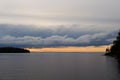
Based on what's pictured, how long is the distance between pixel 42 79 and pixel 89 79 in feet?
47.3

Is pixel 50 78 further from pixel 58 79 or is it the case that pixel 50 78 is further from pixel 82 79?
pixel 82 79

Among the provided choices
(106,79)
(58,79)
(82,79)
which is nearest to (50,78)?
(58,79)

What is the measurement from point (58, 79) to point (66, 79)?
250 cm

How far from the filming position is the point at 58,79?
80.1 m

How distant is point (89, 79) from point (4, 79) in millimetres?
26053

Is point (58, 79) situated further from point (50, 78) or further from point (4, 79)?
point (4, 79)

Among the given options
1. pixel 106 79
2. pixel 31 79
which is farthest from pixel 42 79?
pixel 106 79

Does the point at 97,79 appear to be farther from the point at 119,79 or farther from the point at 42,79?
the point at 42,79

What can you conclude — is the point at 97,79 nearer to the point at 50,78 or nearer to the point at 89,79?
the point at 89,79

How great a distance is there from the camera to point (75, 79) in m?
79.8

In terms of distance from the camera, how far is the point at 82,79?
80.2 metres

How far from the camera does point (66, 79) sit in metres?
79.7

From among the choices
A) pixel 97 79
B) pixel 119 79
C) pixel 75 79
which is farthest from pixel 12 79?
pixel 119 79

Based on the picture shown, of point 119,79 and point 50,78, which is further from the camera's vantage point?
point 50,78
